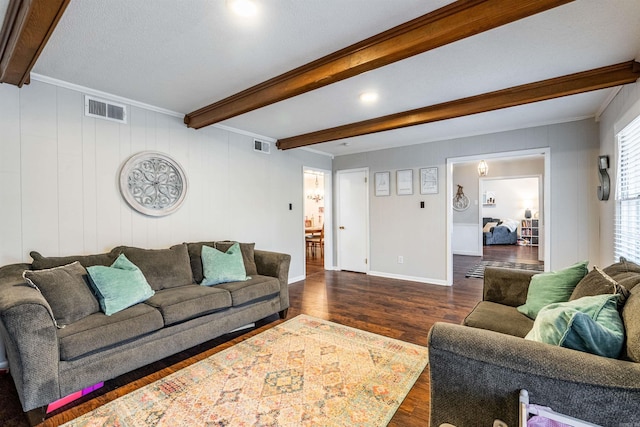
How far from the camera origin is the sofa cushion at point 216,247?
3.16 metres

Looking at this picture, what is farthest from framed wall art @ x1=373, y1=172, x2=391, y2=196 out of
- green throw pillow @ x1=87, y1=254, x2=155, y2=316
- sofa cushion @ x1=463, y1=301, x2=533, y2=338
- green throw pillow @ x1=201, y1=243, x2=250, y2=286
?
green throw pillow @ x1=87, y1=254, x2=155, y2=316

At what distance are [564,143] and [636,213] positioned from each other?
176 cm

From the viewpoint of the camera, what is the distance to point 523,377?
1.10 meters

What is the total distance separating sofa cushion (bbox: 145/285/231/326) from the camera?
7.85 feet

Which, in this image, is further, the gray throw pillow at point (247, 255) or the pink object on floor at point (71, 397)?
the gray throw pillow at point (247, 255)

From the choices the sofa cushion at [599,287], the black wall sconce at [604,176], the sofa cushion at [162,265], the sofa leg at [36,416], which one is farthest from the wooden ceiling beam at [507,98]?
the sofa leg at [36,416]

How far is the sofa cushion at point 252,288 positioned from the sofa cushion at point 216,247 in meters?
0.16

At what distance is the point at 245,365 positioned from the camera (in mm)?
2355

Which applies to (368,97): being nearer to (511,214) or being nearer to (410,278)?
(410,278)

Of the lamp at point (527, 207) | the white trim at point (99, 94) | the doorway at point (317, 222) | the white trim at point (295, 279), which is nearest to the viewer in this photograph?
the white trim at point (99, 94)

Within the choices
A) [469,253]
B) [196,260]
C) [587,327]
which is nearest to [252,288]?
[196,260]

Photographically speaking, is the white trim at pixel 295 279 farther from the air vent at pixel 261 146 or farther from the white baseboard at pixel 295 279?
the air vent at pixel 261 146

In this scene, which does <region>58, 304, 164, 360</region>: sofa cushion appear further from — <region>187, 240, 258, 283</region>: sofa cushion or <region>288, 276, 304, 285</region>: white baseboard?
<region>288, 276, 304, 285</region>: white baseboard

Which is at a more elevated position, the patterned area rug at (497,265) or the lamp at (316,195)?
the lamp at (316,195)
